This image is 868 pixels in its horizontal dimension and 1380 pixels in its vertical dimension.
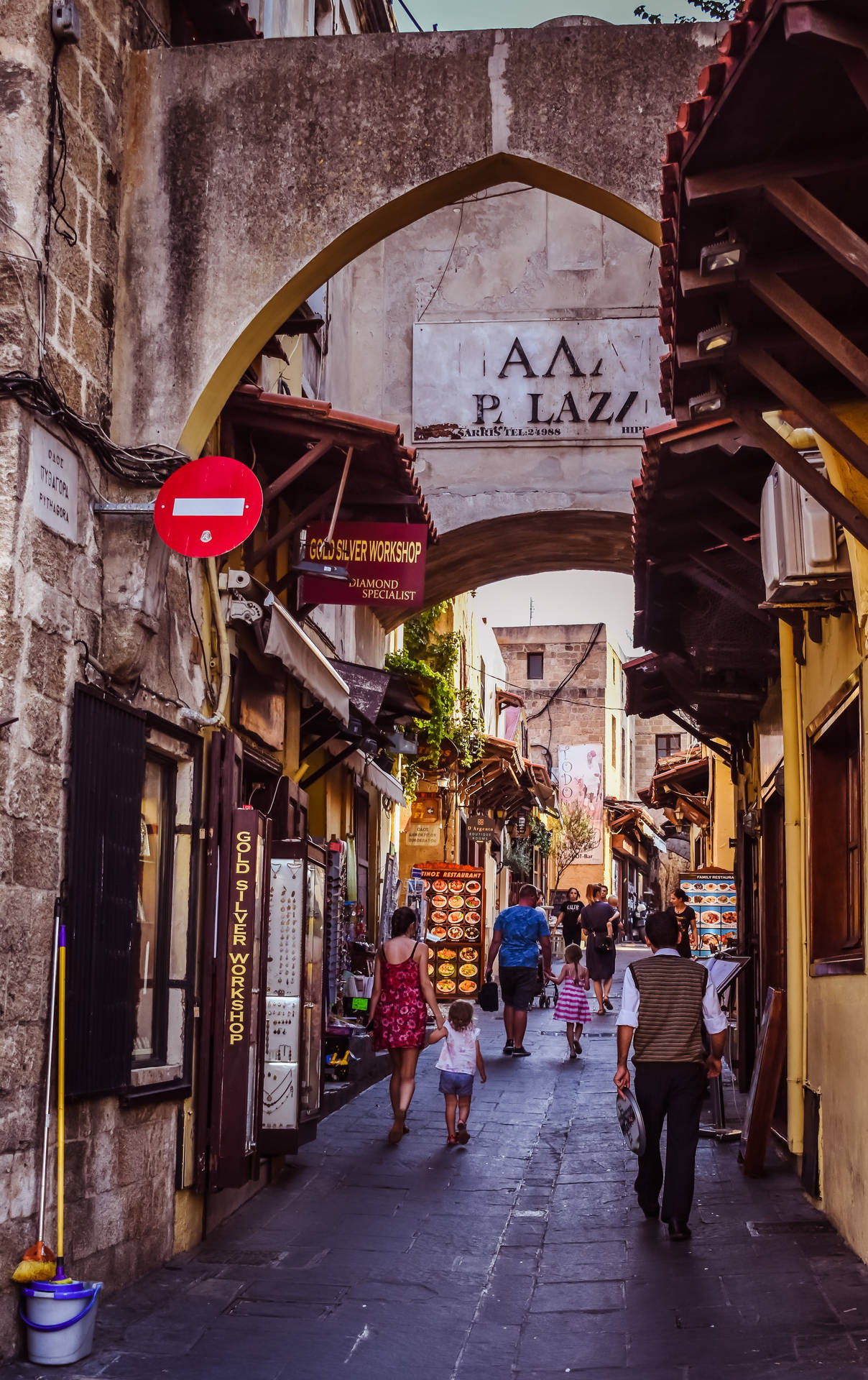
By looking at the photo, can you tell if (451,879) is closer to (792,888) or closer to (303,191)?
(792,888)

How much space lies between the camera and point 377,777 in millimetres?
17453

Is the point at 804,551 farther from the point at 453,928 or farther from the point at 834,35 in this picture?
the point at 453,928

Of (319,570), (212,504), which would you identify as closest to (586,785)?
(319,570)

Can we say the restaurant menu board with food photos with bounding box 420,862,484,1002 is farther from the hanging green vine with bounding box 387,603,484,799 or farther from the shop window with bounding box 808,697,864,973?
the shop window with bounding box 808,697,864,973

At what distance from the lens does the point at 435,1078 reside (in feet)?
48.0

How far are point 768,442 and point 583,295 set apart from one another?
31.8ft

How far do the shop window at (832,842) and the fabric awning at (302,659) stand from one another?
3302 mm

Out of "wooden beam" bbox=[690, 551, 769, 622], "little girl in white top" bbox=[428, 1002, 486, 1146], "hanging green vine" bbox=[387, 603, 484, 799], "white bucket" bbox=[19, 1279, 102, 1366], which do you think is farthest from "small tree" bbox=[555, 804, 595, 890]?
"white bucket" bbox=[19, 1279, 102, 1366]

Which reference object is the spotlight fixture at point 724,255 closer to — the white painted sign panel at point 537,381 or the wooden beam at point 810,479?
the wooden beam at point 810,479

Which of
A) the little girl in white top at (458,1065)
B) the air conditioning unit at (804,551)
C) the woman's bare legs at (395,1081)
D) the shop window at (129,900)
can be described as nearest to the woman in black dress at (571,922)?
the woman's bare legs at (395,1081)

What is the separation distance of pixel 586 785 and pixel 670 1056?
4668 centimetres

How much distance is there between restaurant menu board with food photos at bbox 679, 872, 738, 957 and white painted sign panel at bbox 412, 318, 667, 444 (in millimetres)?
5155

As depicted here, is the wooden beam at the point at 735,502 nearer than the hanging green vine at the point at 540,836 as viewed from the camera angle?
Yes

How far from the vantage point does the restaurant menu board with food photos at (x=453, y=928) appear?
2216 centimetres
